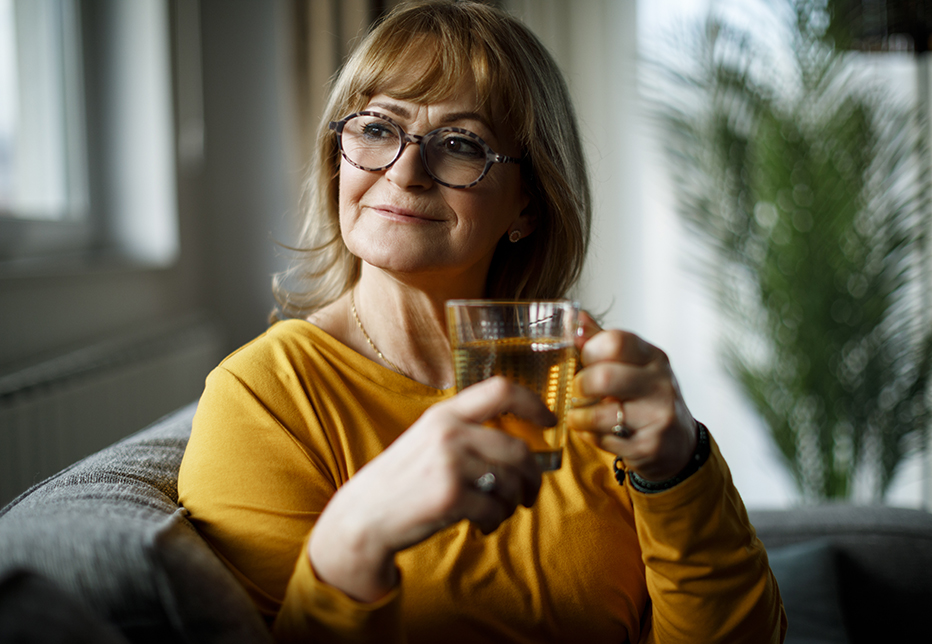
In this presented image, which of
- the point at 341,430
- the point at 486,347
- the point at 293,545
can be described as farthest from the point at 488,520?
the point at 341,430

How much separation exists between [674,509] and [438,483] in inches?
15.2

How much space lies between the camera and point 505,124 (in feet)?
3.94

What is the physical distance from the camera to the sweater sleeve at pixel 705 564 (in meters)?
0.90

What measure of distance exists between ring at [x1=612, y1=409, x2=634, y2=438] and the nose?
53cm

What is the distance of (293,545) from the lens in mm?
872

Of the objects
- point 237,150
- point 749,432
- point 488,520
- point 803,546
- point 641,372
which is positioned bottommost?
point 749,432

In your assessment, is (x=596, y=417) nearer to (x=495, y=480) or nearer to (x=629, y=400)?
(x=629, y=400)

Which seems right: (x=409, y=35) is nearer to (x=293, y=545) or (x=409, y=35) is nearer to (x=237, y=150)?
(x=293, y=545)

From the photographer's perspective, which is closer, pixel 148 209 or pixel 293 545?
pixel 293 545

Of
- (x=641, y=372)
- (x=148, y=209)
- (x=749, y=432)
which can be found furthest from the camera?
(x=749, y=432)

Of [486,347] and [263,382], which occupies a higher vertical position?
[486,347]

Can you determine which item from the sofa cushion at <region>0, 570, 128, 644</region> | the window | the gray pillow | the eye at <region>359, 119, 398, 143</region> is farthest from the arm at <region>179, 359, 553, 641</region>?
the window

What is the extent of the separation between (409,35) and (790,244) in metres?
2.06

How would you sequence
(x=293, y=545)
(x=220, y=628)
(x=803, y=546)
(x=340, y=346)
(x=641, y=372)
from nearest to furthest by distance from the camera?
(x=220, y=628), (x=641, y=372), (x=293, y=545), (x=340, y=346), (x=803, y=546)
